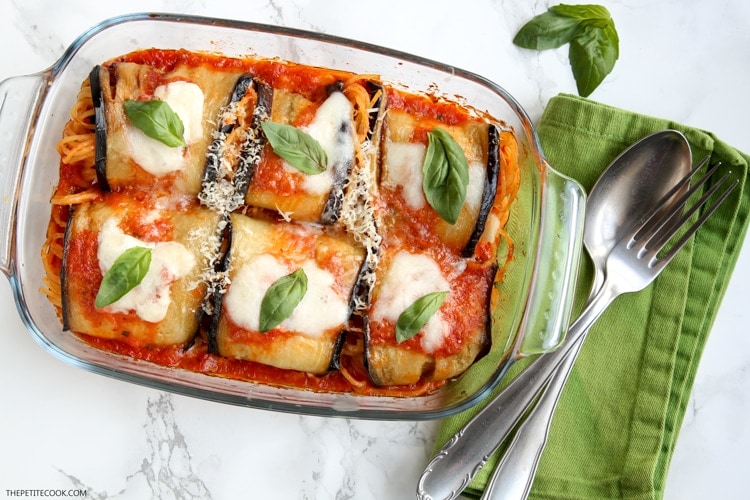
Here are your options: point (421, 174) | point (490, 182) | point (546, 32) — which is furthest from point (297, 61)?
point (546, 32)

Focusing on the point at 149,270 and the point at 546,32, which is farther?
the point at 546,32

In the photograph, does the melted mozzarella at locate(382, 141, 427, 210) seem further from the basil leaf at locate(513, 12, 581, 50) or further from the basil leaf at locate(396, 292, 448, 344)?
the basil leaf at locate(513, 12, 581, 50)

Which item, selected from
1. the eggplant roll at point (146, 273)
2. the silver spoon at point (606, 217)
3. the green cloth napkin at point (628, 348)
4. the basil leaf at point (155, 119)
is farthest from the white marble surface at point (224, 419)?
the basil leaf at point (155, 119)

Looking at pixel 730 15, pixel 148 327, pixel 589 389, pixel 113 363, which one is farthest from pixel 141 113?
pixel 730 15

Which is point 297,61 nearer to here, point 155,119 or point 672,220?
point 155,119

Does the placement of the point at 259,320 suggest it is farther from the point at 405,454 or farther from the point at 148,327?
the point at 405,454

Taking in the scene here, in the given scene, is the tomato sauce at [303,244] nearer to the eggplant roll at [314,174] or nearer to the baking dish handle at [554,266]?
the eggplant roll at [314,174]
